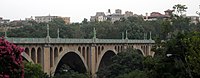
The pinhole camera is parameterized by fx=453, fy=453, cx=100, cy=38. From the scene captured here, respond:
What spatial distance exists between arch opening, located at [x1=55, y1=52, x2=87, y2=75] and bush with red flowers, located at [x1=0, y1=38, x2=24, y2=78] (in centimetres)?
2986

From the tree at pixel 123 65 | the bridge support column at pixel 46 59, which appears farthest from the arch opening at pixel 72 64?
the bridge support column at pixel 46 59

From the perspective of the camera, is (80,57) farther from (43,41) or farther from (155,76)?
(155,76)

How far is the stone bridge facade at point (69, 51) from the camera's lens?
4081 cm

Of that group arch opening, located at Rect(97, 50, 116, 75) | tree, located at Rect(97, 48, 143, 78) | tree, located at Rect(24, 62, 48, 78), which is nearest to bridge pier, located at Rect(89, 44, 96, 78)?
tree, located at Rect(97, 48, 143, 78)

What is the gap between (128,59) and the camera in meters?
57.0

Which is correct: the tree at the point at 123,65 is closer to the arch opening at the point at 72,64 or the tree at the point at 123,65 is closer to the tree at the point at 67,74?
the arch opening at the point at 72,64

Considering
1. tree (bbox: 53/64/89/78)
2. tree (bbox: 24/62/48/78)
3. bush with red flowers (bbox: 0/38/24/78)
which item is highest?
bush with red flowers (bbox: 0/38/24/78)

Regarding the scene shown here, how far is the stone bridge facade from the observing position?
134 ft

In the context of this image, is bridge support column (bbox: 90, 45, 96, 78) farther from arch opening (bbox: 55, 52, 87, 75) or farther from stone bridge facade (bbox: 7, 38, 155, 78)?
arch opening (bbox: 55, 52, 87, 75)

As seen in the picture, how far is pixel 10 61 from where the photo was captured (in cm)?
2086

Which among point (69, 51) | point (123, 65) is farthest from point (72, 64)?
point (69, 51)

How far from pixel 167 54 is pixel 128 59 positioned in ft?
91.5

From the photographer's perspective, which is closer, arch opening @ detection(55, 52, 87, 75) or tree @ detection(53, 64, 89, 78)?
tree @ detection(53, 64, 89, 78)

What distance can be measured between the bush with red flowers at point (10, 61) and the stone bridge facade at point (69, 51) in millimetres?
16475
